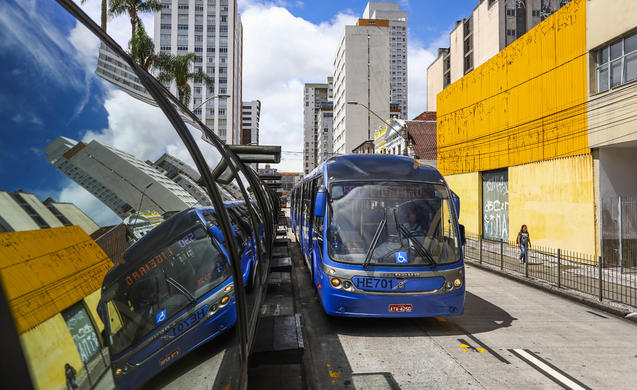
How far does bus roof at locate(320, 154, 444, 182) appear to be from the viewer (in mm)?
7375

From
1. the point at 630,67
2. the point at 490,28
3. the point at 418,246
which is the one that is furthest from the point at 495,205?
the point at 490,28

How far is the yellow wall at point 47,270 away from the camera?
0.80m

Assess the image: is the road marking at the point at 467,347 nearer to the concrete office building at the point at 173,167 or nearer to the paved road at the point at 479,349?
the paved road at the point at 479,349

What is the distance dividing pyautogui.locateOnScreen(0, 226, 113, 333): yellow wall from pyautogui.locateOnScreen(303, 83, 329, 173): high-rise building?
150624mm

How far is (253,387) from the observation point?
455cm

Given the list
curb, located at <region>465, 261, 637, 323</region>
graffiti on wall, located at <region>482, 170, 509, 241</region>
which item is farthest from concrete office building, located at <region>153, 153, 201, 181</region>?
graffiti on wall, located at <region>482, 170, 509, 241</region>

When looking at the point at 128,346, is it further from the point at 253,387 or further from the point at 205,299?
the point at 253,387

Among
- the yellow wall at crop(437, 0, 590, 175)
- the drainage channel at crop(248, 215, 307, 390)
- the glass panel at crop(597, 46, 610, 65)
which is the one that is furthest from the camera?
the yellow wall at crop(437, 0, 590, 175)

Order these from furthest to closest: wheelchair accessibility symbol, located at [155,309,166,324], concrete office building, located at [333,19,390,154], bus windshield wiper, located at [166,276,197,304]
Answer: concrete office building, located at [333,19,390,154], bus windshield wiper, located at [166,276,197,304], wheelchair accessibility symbol, located at [155,309,166,324]

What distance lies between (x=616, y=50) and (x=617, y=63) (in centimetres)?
52

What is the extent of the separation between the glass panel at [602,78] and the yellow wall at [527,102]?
0.45 metres

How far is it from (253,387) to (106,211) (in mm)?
4071

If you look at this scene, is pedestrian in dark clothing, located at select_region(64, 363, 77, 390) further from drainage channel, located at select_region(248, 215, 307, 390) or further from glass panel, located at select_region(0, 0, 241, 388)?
drainage channel, located at select_region(248, 215, 307, 390)

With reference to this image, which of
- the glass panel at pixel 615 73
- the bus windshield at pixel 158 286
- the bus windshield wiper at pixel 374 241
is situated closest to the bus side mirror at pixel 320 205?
the bus windshield wiper at pixel 374 241
